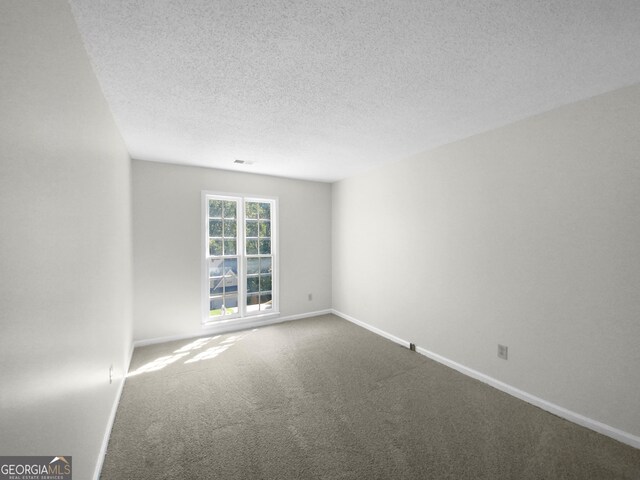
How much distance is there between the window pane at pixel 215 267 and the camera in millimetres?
4196

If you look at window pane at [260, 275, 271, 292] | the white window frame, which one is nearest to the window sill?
the white window frame

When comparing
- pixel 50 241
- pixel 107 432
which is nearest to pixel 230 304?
pixel 107 432

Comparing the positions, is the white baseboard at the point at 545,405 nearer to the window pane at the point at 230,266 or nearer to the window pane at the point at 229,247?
the window pane at the point at 230,266

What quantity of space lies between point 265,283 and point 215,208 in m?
1.51

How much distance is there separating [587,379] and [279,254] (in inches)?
155

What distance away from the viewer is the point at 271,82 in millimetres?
1905

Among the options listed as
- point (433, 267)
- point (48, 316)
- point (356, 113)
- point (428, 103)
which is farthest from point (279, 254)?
point (48, 316)

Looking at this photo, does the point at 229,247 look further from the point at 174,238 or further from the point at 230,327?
the point at 230,327

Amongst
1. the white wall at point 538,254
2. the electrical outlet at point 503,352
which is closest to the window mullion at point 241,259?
the white wall at point 538,254

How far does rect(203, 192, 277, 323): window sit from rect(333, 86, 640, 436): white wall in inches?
87.9

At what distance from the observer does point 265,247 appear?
4695 mm

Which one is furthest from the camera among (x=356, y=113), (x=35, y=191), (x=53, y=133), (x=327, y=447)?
(x=356, y=113)

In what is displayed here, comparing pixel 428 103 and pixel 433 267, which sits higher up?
pixel 428 103

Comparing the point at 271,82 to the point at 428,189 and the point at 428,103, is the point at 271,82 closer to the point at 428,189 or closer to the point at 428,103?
the point at 428,103
